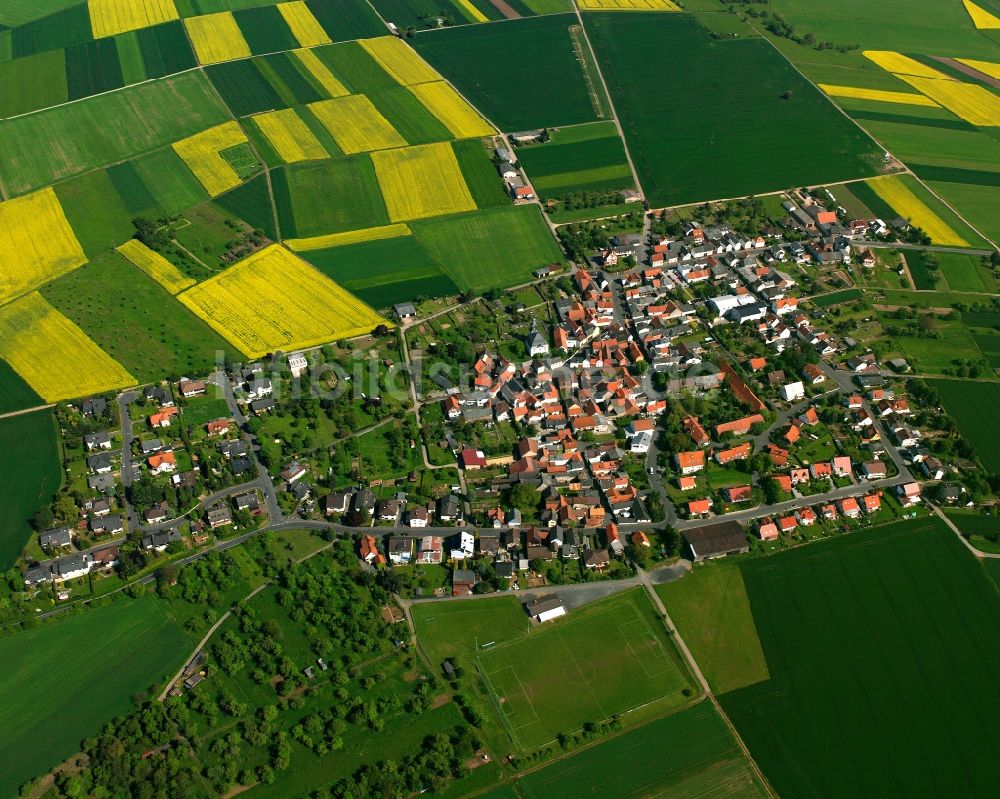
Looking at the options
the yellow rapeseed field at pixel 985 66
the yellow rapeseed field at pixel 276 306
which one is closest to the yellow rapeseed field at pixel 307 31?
the yellow rapeseed field at pixel 276 306

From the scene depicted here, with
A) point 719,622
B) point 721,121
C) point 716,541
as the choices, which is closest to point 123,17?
point 721,121

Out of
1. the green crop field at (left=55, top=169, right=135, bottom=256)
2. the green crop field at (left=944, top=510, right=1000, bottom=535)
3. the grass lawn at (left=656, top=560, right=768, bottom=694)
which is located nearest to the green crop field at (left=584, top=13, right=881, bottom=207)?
the green crop field at (left=944, top=510, right=1000, bottom=535)

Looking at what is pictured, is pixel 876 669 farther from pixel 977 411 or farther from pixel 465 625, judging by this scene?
pixel 977 411

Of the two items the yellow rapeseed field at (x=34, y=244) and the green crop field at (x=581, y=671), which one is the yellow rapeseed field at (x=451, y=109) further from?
the green crop field at (x=581, y=671)

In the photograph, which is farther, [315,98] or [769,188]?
[315,98]

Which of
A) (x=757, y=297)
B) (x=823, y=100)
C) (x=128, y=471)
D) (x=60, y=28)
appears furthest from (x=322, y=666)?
(x=60, y=28)

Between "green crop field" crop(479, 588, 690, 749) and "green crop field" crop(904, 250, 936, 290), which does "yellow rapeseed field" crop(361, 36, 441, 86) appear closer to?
"green crop field" crop(904, 250, 936, 290)

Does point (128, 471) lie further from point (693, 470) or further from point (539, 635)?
point (693, 470)
